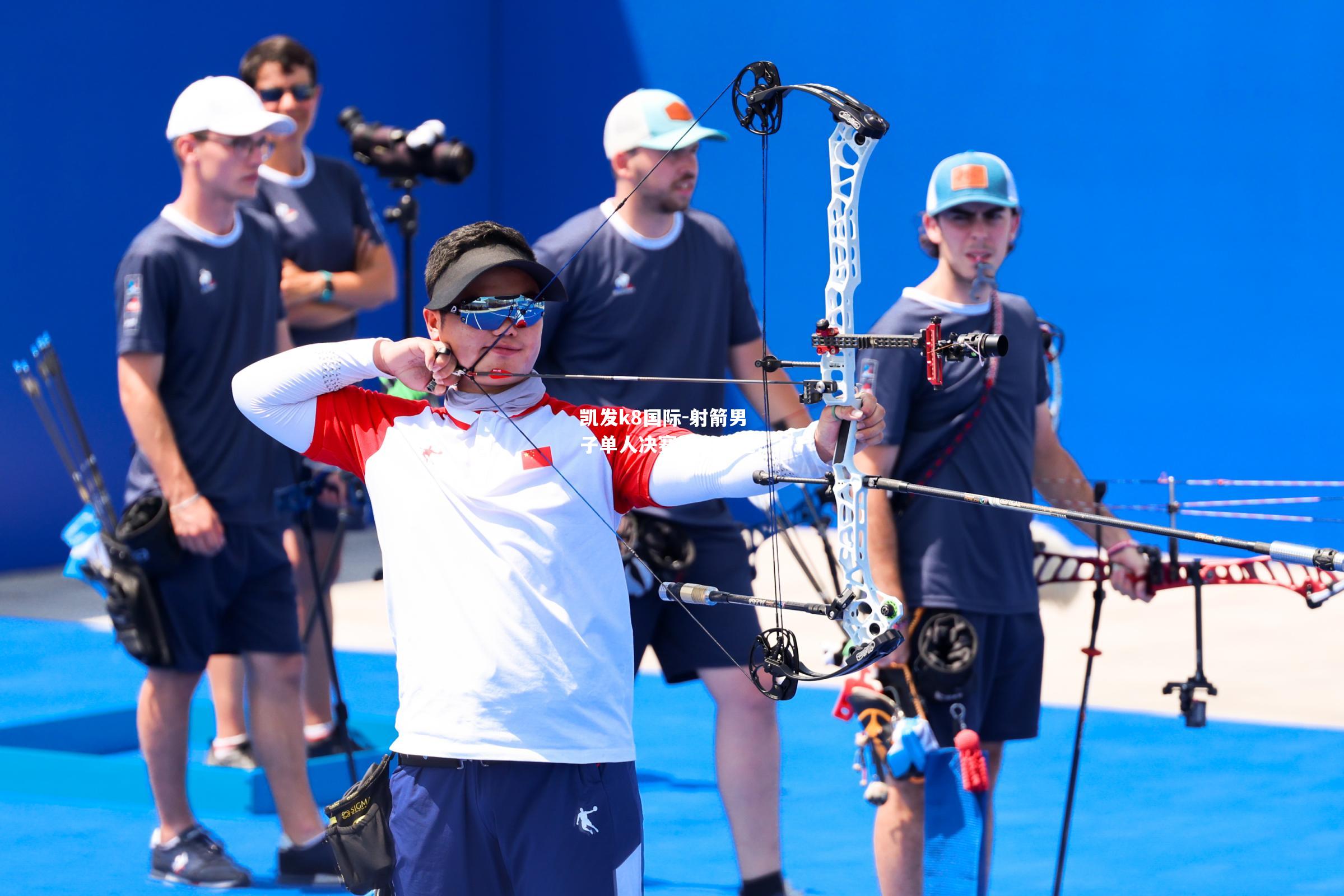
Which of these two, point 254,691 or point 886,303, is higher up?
point 886,303

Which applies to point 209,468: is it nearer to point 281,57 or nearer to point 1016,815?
point 281,57

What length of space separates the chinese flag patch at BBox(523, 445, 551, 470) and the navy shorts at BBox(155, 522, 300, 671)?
1786 mm

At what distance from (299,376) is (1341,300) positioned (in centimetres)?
696

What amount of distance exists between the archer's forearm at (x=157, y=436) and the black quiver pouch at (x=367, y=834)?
1613 mm

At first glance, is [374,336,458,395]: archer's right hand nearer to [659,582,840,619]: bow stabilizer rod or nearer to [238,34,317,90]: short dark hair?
[659,582,840,619]: bow stabilizer rod

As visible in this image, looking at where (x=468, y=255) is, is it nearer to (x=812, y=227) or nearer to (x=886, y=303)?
(x=812, y=227)

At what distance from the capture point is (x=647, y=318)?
147 inches

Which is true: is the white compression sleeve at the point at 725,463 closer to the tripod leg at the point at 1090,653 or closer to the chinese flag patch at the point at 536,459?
the chinese flag patch at the point at 536,459

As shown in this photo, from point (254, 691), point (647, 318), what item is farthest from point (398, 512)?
point (254, 691)

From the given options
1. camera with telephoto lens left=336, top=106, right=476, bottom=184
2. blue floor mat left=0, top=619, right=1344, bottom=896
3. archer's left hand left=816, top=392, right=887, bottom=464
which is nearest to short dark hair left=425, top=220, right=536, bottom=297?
archer's left hand left=816, top=392, right=887, bottom=464

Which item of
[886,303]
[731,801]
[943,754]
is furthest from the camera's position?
[886,303]

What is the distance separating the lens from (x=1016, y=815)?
4.63m

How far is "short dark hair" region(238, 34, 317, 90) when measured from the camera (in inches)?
200

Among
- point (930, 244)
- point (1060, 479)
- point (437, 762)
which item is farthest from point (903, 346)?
point (1060, 479)
